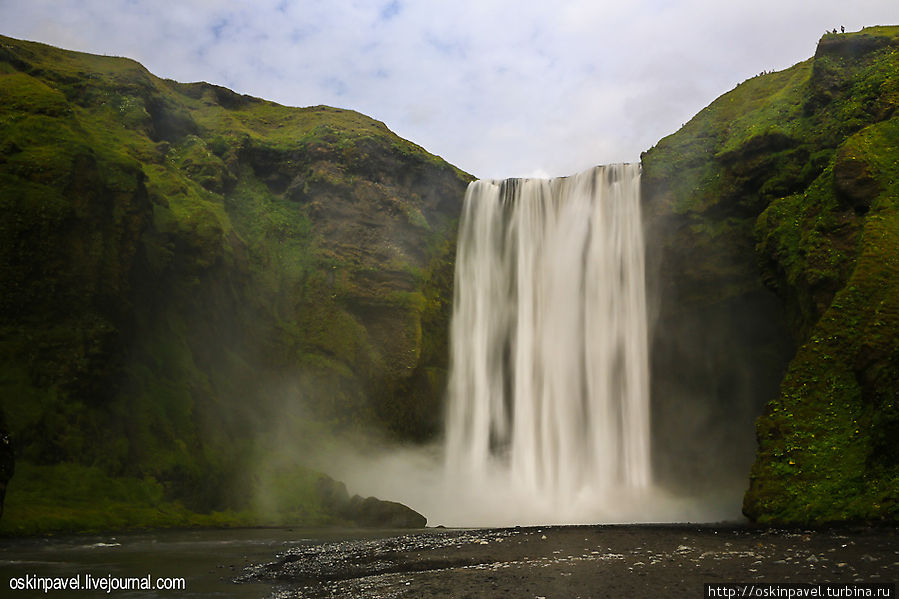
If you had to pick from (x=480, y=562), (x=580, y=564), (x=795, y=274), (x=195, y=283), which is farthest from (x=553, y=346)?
(x=580, y=564)

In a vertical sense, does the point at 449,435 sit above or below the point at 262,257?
below

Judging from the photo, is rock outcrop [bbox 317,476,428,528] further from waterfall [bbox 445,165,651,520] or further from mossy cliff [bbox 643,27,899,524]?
mossy cliff [bbox 643,27,899,524]

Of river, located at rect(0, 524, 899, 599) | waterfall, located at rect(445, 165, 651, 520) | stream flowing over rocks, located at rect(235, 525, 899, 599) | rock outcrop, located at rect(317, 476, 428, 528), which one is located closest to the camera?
stream flowing over rocks, located at rect(235, 525, 899, 599)

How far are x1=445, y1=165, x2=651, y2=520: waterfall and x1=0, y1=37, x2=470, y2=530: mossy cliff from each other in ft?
7.80

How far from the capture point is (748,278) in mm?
30812

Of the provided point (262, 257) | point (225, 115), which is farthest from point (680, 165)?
point (225, 115)

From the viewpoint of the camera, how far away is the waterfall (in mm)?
31844

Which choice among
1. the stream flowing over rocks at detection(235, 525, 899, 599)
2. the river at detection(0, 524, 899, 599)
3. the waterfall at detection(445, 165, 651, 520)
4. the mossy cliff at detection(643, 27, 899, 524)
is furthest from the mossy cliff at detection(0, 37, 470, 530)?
the mossy cliff at detection(643, 27, 899, 524)

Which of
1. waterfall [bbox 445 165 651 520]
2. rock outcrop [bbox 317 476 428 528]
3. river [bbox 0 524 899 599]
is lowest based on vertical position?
rock outcrop [bbox 317 476 428 528]

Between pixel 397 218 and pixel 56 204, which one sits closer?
pixel 56 204

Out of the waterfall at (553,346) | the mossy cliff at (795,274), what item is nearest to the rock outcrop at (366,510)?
the waterfall at (553,346)

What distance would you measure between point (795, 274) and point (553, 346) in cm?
1309

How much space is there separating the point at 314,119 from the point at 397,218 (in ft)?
43.2

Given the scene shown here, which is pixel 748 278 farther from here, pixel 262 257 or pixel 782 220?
pixel 262 257
